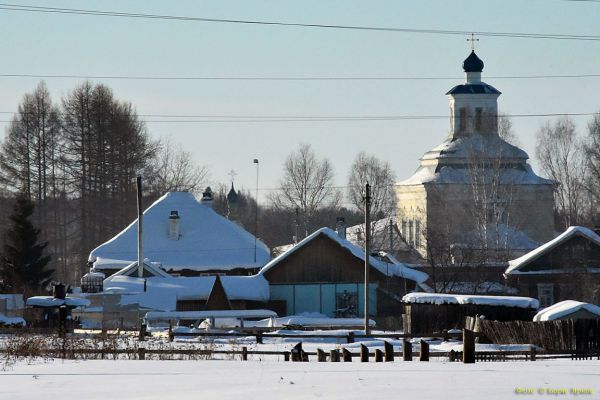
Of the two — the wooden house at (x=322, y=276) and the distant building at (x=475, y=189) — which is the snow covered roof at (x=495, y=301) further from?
the distant building at (x=475, y=189)

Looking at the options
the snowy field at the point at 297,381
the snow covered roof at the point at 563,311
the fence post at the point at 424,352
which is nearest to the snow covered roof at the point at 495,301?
the snow covered roof at the point at 563,311

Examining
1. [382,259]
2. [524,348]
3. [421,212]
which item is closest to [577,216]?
[421,212]

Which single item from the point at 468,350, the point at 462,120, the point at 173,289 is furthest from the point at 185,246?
the point at 468,350

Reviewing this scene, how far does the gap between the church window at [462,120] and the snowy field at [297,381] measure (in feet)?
269

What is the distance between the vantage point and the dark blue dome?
110750 mm

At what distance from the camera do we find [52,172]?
9681 centimetres

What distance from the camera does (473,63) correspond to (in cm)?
11062

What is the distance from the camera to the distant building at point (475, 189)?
3853 inches

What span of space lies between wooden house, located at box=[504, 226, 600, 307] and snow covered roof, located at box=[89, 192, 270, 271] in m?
12.8

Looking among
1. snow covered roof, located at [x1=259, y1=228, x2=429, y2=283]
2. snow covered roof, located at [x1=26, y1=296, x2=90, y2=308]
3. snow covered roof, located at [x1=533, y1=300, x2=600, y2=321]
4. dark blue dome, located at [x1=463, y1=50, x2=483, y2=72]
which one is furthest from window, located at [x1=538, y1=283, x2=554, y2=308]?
dark blue dome, located at [x1=463, y1=50, x2=483, y2=72]

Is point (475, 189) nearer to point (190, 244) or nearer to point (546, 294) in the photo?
point (190, 244)

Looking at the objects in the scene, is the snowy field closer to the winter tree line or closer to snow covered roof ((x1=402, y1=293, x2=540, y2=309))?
snow covered roof ((x1=402, y1=293, x2=540, y2=309))

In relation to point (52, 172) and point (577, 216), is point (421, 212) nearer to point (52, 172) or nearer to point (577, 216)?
point (577, 216)

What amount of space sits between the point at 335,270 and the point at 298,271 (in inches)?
59.6
